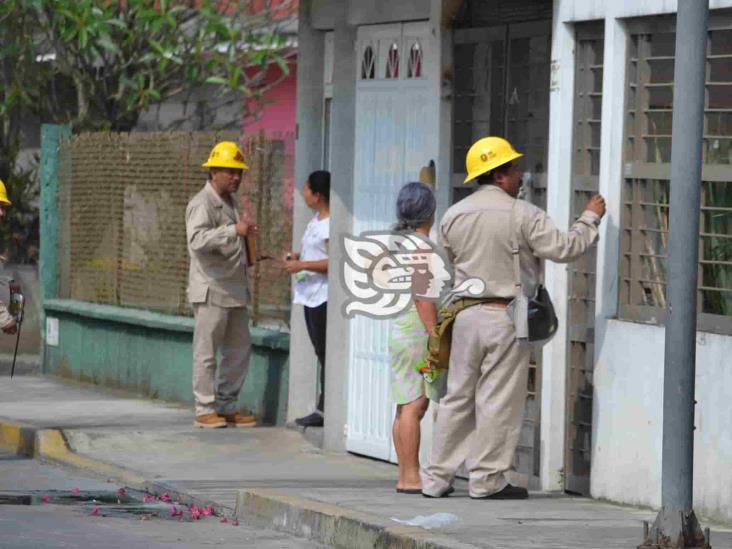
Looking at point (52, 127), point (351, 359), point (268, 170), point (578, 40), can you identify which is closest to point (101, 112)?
point (52, 127)

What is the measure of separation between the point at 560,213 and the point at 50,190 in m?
8.37

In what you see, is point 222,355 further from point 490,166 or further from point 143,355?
point 490,166

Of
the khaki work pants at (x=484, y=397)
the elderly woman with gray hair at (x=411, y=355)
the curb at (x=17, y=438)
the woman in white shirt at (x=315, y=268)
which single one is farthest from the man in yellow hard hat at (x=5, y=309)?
the khaki work pants at (x=484, y=397)

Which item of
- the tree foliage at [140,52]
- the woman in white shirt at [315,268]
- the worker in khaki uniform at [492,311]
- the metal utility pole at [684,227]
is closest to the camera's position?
the metal utility pole at [684,227]

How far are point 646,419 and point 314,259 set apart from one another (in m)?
3.96

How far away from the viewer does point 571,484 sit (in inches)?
411

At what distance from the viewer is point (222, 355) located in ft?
45.9

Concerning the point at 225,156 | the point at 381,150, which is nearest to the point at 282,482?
the point at 381,150

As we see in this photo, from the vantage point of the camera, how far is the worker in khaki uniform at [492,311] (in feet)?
31.8

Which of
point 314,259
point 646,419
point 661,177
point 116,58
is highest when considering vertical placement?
point 116,58

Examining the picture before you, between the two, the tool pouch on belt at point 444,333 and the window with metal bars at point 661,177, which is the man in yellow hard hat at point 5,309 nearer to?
the tool pouch on belt at point 444,333

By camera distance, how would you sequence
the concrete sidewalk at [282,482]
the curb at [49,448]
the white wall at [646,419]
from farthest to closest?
the curb at [49,448]
the white wall at [646,419]
the concrete sidewalk at [282,482]

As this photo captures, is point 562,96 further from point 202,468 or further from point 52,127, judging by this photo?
point 52,127
